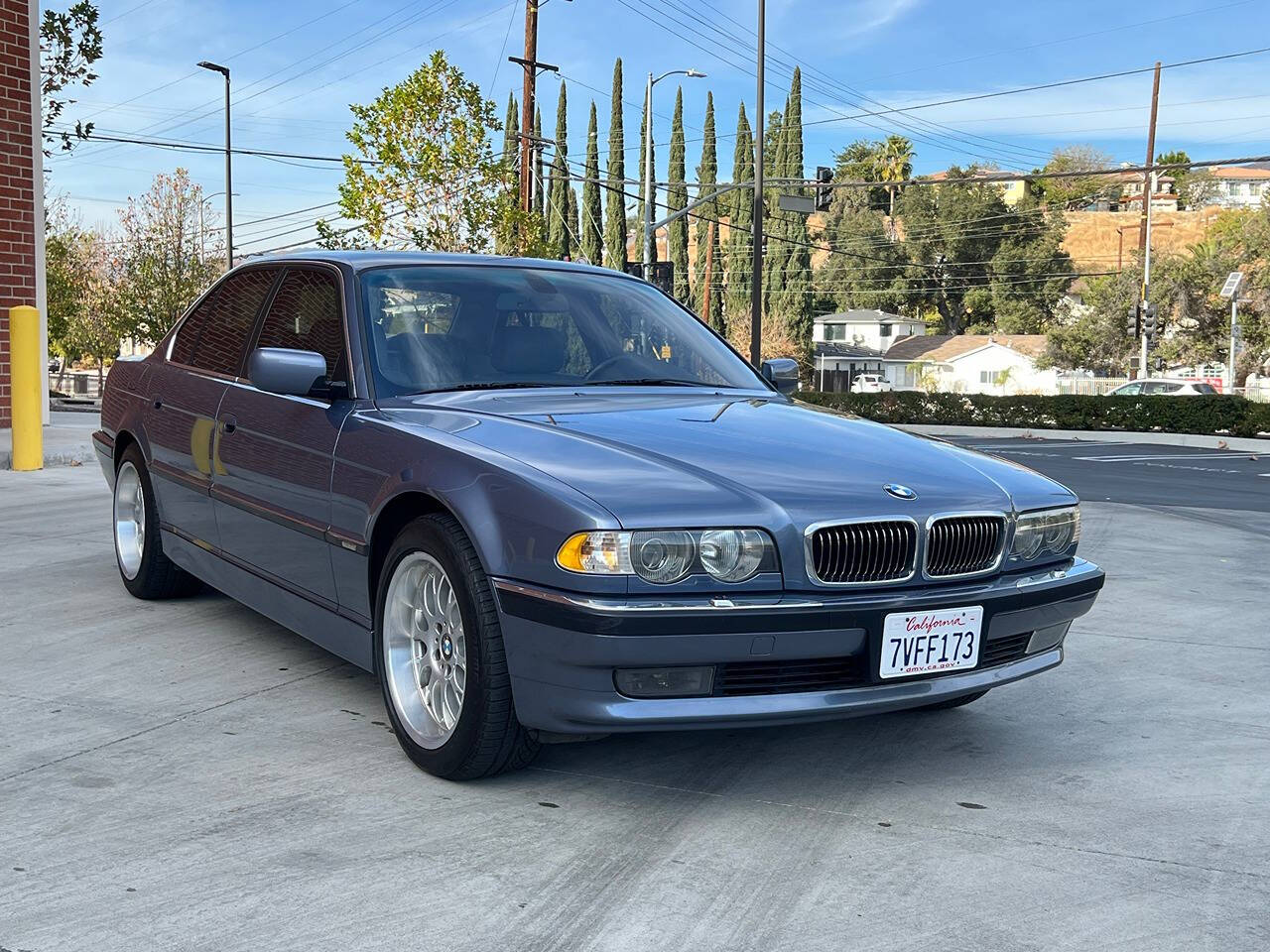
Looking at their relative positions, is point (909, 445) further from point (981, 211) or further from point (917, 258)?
point (917, 258)

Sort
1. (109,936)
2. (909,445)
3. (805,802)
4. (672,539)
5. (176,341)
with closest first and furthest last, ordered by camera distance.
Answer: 1. (109,936)
2. (672,539)
3. (805,802)
4. (909,445)
5. (176,341)

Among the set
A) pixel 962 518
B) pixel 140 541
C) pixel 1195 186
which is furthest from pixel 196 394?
pixel 1195 186

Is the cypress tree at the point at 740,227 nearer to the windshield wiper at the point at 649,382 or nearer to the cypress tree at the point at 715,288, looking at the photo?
the cypress tree at the point at 715,288

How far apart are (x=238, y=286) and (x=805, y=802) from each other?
3458 mm

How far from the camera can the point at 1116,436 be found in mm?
30703

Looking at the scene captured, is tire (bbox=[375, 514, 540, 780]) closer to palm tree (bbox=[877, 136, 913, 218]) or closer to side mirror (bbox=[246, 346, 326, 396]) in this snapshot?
side mirror (bbox=[246, 346, 326, 396])

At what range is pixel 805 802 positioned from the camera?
12.0 ft

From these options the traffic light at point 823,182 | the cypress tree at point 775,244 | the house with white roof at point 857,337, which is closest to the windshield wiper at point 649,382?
the traffic light at point 823,182

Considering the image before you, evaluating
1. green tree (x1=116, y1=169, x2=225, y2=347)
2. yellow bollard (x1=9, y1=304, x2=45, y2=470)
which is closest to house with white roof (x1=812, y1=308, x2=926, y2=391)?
green tree (x1=116, y1=169, x2=225, y2=347)

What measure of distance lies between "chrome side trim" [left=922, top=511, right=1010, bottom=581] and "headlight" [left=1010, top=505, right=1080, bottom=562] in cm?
8

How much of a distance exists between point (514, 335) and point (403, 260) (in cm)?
57

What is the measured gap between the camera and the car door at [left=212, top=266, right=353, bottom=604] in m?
4.34

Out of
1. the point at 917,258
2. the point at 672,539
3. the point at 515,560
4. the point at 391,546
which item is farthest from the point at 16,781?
the point at 917,258

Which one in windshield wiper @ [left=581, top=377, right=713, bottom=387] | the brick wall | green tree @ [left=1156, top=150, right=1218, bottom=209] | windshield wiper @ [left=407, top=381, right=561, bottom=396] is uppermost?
green tree @ [left=1156, top=150, right=1218, bottom=209]
